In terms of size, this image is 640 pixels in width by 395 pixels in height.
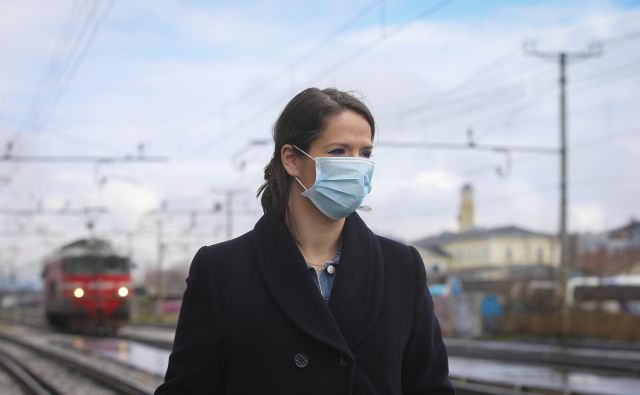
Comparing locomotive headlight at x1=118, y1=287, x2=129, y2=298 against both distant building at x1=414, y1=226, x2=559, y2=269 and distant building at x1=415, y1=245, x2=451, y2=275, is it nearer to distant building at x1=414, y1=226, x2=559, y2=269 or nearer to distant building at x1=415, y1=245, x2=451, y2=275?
distant building at x1=415, y1=245, x2=451, y2=275

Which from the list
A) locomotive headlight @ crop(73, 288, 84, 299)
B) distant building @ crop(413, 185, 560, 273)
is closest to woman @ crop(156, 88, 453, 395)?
locomotive headlight @ crop(73, 288, 84, 299)

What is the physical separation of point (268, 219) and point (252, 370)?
0.48 metres

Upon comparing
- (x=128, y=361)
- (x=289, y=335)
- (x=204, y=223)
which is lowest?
(x=128, y=361)

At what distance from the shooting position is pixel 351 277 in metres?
2.78

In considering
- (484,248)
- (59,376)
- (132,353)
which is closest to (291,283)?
(59,376)

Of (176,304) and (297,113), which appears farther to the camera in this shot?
(176,304)

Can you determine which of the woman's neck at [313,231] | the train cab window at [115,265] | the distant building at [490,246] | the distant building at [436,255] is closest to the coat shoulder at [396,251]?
the woman's neck at [313,231]

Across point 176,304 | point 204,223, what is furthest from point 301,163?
point 204,223

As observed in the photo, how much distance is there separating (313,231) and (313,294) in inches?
9.9

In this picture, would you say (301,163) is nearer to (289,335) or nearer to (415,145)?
(289,335)

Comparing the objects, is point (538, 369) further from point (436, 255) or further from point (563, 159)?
point (436, 255)

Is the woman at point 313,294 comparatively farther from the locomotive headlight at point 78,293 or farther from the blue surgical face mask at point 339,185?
the locomotive headlight at point 78,293

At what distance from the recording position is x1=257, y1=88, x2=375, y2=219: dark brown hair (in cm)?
288

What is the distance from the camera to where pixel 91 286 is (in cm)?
3778
